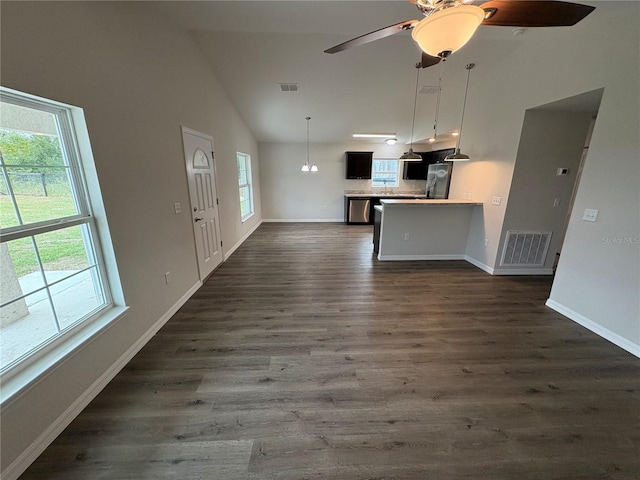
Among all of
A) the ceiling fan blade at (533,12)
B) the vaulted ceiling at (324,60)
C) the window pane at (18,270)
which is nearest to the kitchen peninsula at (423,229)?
the vaulted ceiling at (324,60)

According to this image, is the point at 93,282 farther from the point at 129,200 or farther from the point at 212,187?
the point at 212,187

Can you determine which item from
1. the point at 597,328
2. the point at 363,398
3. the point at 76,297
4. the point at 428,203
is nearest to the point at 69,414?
the point at 76,297

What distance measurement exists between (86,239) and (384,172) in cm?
723

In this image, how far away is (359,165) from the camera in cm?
719

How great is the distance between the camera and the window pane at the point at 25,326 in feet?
4.20

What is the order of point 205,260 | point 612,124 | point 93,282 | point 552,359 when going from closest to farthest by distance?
point 93,282 → point 552,359 → point 612,124 → point 205,260

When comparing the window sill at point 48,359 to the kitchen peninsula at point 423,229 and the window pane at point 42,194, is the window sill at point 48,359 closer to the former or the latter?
the window pane at point 42,194

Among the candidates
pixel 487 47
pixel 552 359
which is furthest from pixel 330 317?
pixel 487 47

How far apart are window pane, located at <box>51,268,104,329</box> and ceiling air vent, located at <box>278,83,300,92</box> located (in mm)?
3731

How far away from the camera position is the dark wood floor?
1265 mm

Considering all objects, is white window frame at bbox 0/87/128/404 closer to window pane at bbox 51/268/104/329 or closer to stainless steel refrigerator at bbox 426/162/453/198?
window pane at bbox 51/268/104/329

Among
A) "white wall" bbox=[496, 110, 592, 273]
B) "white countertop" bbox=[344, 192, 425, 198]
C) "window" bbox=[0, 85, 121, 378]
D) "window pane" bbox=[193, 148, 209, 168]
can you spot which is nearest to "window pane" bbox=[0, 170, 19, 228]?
"window" bbox=[0, 85, 121, 378]

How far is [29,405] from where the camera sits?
1261mm

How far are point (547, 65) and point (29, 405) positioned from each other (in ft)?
16.9
